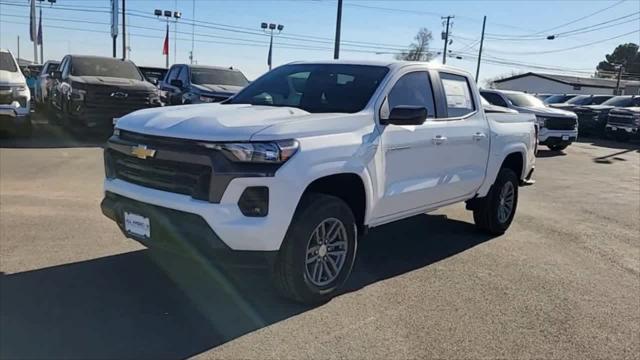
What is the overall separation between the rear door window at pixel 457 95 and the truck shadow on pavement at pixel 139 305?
5.10ft

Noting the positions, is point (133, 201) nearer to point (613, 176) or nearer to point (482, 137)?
point (482, 137)

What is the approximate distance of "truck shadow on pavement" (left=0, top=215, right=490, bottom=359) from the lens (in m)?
3.65

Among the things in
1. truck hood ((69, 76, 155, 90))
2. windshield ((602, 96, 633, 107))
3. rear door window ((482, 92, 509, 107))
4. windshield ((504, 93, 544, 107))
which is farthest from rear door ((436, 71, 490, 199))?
windshield ((602, 96, 633, 107))

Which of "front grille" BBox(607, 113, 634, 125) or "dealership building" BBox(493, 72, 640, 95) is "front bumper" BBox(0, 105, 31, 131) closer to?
"front grille" BBox(607, 113, 634, 125)

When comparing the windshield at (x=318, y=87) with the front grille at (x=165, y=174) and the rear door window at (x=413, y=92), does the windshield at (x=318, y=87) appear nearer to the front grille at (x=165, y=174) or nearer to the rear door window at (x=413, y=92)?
the rear door window at (x=413, y=92)

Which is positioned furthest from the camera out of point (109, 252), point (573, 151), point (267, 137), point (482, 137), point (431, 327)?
point (573, 151)

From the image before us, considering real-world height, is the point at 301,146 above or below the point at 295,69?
below

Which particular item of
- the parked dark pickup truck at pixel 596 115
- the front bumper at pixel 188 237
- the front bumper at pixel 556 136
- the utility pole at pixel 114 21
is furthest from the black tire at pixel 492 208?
the utility pole at pixel 114 21

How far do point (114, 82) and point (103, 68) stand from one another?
4.70 ft

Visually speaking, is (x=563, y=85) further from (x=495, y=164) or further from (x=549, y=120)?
(x=495, y=164)

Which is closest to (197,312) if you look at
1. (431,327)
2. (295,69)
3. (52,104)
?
(431,327)

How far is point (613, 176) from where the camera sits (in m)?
13.7

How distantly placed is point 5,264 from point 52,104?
12.7 meters

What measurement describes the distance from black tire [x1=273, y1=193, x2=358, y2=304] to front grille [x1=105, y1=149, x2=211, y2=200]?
0.69m
